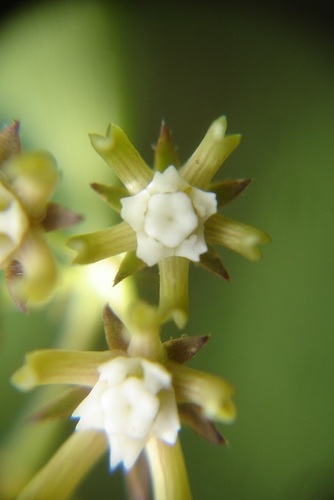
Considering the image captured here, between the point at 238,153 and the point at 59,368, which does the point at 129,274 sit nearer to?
the point at 59,368

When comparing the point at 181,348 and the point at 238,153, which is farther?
the point at 238,153

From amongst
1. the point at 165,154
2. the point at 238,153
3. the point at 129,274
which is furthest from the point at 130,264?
the point at 238,153

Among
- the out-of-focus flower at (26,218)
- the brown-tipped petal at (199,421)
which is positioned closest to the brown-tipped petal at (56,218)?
the out-of-focus flower at (26,218)

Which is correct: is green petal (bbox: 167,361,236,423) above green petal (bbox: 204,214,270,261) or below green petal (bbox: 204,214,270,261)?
below

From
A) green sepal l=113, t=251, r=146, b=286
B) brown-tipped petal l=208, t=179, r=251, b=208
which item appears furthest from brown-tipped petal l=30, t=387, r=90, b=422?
brown-tipped petal l=208, t=179, r=251, b=208

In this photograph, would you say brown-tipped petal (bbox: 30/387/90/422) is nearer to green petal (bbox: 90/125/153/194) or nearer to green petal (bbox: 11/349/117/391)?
green petal (bbox: 11/349/117/391)

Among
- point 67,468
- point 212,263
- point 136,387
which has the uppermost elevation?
point 212,263

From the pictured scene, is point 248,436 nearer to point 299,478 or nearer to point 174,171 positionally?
point 299,478
